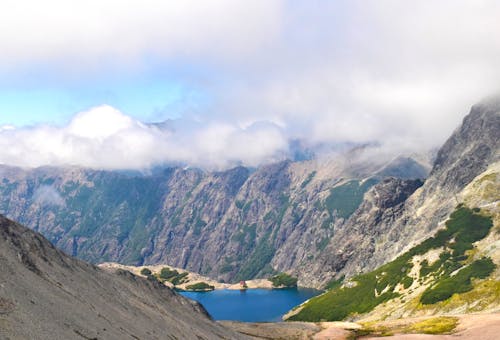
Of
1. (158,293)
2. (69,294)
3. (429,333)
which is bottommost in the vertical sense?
(429,333)

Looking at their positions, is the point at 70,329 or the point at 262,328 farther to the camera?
the point at 262,328

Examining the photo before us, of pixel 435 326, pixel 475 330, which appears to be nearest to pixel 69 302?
pixel 475 330

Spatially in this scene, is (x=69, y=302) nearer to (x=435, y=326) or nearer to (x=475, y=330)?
(x=475, y=330)

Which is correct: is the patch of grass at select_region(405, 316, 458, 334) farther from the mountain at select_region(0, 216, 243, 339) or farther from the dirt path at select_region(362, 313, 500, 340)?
the mountain at select_region(0, 216, 243, 339)

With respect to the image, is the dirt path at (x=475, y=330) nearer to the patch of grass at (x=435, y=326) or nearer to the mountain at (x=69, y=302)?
the patch of grass at (x=435, y=326)

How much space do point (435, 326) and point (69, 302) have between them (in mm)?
111064

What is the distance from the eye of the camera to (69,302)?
217 feet

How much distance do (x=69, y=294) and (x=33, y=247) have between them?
1377cm

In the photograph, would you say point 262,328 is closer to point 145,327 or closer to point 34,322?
point 145,327

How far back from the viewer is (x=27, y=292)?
193 feet

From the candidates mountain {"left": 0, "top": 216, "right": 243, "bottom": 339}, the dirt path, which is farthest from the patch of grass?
mountain {"left": 0, "top": 216, "right": 243, "bottom": 339}

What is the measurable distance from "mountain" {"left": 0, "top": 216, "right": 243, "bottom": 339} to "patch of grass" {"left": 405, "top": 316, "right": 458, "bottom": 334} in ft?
199

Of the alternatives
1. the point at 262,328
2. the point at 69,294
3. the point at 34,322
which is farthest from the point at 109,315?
the point at 262,328

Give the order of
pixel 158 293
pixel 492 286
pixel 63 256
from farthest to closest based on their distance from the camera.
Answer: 1. pixel 492 286
2. pixel 158 293
3. pixel 63 256
